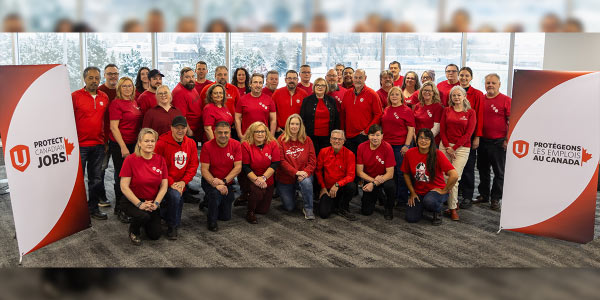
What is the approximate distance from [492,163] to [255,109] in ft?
8.13

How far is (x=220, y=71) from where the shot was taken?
5.67 meters

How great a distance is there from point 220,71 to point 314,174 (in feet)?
5.39

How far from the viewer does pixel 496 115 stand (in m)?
4.91

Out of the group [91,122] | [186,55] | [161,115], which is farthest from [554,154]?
[186,55]

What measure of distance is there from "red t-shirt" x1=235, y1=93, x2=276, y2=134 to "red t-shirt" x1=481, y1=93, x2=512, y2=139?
2167 millimetres

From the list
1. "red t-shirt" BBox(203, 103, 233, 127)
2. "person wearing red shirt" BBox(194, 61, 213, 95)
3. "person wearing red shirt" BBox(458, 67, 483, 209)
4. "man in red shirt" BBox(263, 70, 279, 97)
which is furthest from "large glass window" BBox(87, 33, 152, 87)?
"person wearing red shirt" BBox(458, 67, 483, 209)

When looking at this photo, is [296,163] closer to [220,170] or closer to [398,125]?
[220,170]

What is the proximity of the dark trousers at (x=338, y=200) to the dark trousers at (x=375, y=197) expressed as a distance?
0.16m

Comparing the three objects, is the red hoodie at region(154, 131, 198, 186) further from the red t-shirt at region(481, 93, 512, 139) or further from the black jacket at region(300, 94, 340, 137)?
the red t-shirt at region(481, 93, 512, 139)

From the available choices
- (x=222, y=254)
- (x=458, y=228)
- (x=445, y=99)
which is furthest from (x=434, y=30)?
(x=445, y=99)

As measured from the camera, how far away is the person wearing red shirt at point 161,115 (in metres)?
4.55

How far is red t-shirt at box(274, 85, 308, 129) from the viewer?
5.43 m

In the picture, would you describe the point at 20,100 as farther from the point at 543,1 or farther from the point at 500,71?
the point at 500,71

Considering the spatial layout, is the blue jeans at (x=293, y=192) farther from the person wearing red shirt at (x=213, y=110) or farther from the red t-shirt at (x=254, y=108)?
the person wearing red shirt at (x=213, y=110)
